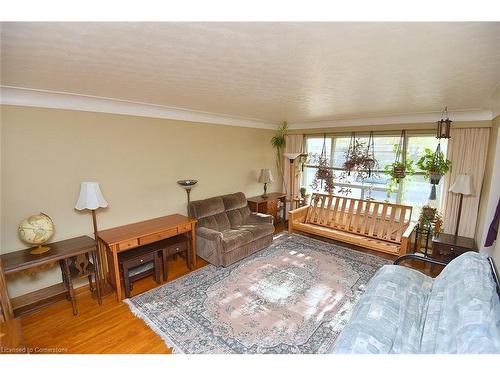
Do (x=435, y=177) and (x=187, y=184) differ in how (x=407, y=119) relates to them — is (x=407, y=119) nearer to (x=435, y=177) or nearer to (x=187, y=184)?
(x=435, y=177)

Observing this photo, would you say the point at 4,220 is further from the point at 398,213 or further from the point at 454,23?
the point at 398,213

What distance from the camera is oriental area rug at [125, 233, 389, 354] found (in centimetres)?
216

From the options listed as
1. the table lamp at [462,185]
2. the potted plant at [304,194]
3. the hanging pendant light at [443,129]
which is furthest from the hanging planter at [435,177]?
the potted plant at [304,194]

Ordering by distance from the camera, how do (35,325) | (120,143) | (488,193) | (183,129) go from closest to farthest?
(35,325), (488,193), (120,143), (183,129)

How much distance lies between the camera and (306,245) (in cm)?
427

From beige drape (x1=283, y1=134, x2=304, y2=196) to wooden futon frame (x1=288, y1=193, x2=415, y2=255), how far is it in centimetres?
66

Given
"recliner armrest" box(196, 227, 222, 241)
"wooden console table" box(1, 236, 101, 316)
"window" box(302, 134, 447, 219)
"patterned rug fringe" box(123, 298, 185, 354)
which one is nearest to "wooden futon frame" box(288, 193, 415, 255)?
"window" box(302, 134, 447, 219)

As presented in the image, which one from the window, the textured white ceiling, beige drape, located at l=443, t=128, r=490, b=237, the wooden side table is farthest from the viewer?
the wooden side table

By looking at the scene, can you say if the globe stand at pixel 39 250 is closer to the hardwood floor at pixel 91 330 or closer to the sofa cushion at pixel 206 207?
the hardwood floor at pixel 91 330

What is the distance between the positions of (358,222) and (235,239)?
A: 2.31 metres

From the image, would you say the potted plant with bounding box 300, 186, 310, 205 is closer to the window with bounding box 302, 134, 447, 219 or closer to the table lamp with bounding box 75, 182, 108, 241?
the window with bounding box 302, 134, 447, 219

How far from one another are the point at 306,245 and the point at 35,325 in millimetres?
3759

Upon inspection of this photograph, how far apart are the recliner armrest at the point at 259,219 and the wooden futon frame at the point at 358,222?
0.57 metres
